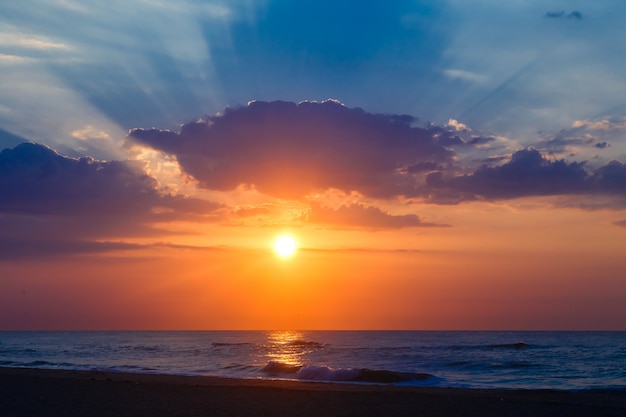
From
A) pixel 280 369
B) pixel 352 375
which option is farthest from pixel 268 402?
pixel 280 369

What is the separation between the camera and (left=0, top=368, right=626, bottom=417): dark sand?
16188 millimetres

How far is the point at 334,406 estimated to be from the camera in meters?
17.6

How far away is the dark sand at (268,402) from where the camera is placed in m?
16.2

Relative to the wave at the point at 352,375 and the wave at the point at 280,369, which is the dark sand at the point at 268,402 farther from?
the wave at the point at 280,369

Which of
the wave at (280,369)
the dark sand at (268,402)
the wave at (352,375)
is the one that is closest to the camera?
the dark sand at (268,402)

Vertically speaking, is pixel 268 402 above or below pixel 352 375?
above

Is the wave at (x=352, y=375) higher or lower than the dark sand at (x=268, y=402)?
lower

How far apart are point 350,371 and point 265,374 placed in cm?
627

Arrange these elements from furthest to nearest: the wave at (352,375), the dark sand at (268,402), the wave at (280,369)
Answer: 1. the wave at (280,369)
2. the wave at (352,375)
3. the dark sand at (268,402)

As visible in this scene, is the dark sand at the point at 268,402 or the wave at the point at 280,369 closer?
the dark sand at the point at 268,402

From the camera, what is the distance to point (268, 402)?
18328 mm

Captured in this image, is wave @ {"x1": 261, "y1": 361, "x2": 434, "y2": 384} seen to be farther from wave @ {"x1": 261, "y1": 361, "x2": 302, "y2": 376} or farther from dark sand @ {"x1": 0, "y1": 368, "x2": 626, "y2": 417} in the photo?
dark sand @ {"x1": 0, "y1": 368, "x2": 626, "y2": 417}

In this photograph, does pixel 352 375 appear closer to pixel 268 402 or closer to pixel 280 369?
pixel 280 369

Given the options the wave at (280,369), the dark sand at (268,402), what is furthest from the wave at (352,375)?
the dark sand at (268,402)
